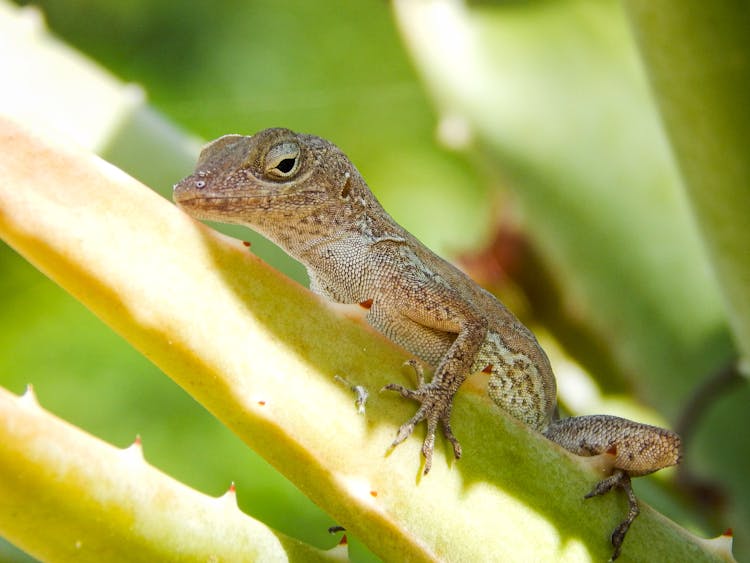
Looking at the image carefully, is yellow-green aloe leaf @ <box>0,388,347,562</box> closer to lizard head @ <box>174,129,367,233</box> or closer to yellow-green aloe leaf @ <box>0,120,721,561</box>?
yellow-green aloe leaf @ <box>0,120,721,561</box>

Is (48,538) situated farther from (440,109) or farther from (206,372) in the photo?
(440,109)

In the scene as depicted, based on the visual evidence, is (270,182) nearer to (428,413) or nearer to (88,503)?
(428,413)

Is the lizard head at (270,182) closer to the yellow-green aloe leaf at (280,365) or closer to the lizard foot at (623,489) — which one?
the yellow-green aloe leaf at (280,365)

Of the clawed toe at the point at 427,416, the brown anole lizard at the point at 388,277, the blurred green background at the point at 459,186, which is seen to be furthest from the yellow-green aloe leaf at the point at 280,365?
the blurred green background at the point at 459,186

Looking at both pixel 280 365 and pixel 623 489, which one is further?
pixel 623 489

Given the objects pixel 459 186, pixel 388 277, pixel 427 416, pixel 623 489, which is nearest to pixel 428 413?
pixel 427 416

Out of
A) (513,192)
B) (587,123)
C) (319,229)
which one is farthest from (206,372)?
(587,123)
